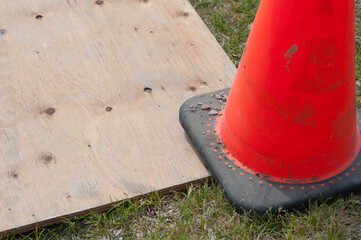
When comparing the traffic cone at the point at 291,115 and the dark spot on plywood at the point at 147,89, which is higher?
the traffic cone at the point at 291,115

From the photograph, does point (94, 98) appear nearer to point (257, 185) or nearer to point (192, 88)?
point (192, 88)

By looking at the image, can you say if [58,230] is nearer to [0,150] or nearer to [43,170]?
[43,170]

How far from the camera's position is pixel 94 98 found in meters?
2.81

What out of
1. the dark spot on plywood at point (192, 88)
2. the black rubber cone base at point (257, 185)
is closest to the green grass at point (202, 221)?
the black rubber cone base at point (257, 185)

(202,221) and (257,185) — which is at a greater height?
(257,185)

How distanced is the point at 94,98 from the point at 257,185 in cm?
106

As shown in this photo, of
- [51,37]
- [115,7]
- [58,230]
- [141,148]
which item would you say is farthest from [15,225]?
[115,7]

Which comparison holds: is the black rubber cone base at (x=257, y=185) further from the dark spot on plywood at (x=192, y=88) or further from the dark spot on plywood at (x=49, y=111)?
the dark spot on plywood at (x=49, y=111)

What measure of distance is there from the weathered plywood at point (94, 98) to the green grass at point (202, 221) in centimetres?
6

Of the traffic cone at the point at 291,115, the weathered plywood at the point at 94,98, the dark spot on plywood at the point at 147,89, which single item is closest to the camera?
the traffic cone at the point at 291,115

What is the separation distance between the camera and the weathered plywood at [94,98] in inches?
93.0

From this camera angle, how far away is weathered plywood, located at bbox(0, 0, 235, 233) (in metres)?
2.36

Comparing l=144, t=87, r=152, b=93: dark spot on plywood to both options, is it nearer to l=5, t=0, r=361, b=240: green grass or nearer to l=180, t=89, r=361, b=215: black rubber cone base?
l=180, t=89, r=361, b=215: black rubber cone base

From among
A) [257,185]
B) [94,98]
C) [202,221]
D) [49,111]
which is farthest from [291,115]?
[49,111]
